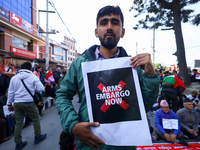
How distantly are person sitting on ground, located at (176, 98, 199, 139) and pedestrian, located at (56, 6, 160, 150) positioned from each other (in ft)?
9.65

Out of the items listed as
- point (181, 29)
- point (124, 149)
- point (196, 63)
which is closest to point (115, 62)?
point (124, 149)

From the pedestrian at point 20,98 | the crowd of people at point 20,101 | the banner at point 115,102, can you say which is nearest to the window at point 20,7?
the crowd of people at point 20,101

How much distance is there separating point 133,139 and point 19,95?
8.21ft

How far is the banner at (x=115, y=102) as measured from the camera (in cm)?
76

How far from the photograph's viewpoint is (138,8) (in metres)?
9.16

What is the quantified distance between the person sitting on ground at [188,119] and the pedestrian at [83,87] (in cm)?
294

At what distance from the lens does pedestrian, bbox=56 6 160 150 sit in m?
0.80

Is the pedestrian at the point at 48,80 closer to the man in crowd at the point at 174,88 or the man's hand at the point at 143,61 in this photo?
the man in crowd at the point at 174,88

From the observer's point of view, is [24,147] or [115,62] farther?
[24,147]

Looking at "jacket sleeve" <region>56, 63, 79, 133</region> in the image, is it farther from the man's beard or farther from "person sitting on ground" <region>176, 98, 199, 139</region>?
"person sitting on ground" <region>176, 98, 199, 139</region>

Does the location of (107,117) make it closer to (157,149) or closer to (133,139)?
(133,139)

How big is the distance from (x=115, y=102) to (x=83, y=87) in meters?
0.27

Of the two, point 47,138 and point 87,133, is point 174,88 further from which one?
point 87,133

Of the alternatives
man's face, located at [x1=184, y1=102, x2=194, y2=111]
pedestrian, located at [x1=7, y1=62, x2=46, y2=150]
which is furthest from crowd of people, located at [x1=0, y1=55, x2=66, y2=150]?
man's face, located at [x1=184, y1=102, x2=194, y2=111]
